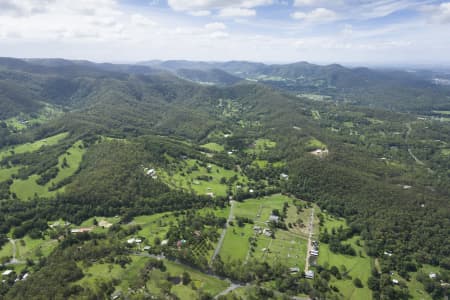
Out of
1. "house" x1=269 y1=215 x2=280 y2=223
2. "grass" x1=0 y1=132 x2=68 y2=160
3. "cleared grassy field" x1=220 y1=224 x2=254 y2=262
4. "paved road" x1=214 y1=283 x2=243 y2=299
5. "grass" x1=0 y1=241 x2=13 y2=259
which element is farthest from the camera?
"grass" x1=0 y1=132 x2=68 y2=160

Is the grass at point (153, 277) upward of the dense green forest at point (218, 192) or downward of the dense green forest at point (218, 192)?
downward

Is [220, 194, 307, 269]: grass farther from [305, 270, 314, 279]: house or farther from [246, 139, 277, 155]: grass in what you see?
[246, 139, 277, 155]: grass

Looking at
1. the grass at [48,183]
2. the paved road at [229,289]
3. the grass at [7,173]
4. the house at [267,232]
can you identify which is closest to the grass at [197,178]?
the house at [267,232]

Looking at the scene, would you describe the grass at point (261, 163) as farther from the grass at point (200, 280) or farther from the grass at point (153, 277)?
the grass at point (153, 277)

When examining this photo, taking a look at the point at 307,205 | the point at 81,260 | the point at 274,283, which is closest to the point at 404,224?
the point at 307,205

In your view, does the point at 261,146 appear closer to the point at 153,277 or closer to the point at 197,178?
the point at 197,178

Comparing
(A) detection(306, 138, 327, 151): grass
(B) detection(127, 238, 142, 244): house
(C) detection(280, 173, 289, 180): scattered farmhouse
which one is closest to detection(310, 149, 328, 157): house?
(A) detection(306, 138, 327, 151): grass

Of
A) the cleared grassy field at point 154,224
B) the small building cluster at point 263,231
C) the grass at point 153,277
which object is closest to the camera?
the grass at point 153,277

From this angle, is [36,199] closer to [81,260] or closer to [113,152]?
[113,152]
